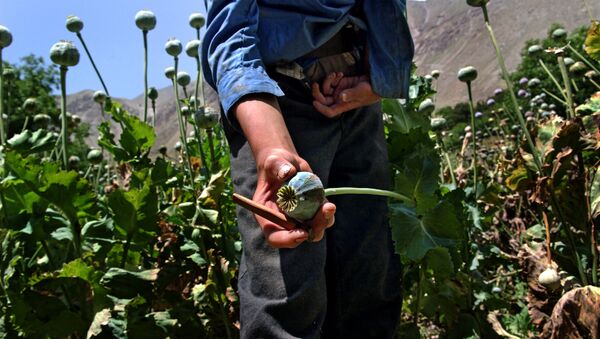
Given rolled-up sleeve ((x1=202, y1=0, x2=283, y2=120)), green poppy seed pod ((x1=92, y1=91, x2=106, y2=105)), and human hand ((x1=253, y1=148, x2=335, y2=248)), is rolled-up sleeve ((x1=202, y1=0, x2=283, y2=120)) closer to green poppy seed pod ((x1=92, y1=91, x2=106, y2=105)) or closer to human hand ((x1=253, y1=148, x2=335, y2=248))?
human hand ((x1=253, y1=148, x2=335, y2=248))

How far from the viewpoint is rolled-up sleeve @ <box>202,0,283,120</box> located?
46.0 inches

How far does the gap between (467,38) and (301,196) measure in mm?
81790

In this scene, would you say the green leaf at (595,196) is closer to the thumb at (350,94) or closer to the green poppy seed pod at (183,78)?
the thumb at (350,94)

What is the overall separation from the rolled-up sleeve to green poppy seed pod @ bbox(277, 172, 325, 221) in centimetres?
32

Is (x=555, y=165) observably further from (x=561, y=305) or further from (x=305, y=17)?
(x=305, y=17)

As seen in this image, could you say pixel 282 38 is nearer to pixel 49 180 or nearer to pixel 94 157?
pixel 49 180

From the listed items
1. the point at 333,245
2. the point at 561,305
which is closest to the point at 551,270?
the point at 561,305

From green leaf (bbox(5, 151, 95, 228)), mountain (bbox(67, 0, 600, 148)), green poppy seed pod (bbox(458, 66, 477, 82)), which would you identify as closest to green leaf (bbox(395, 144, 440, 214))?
green leaf (bbox(5, 151, 95, 228))

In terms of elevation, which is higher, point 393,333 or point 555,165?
point 555,165

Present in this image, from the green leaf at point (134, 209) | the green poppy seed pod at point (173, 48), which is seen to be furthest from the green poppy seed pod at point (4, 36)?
the green leaf at point (134, 209)

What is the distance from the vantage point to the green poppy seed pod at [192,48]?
2.45 meters

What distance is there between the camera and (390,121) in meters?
1.96

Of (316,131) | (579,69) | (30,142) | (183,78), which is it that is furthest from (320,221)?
(183,78)

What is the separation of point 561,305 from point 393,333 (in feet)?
1.20
